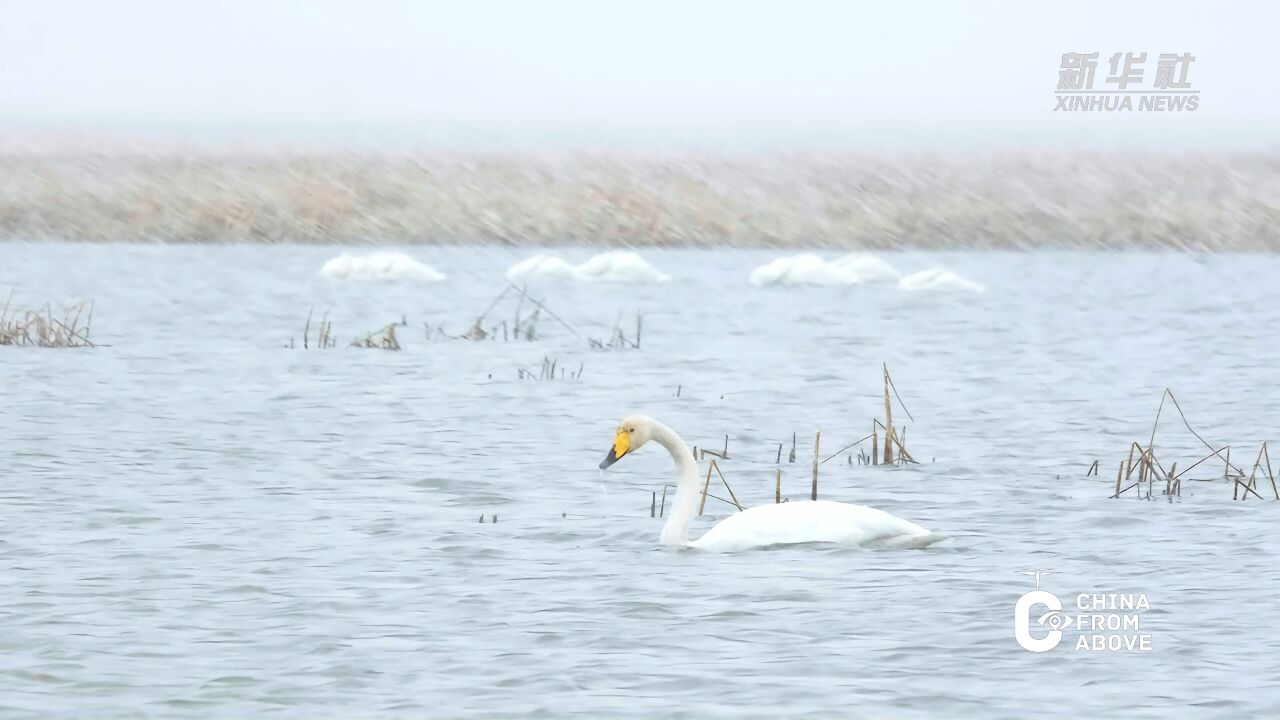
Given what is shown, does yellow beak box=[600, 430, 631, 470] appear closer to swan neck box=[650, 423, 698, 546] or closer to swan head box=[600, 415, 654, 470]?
swan head box=[600, 415, 654, 470]

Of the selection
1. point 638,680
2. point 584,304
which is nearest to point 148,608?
point 638,680

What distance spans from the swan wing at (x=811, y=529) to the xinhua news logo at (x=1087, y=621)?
1.08 m

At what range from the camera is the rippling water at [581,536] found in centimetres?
784

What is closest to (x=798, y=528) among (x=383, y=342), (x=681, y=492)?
(x=681, y=492)

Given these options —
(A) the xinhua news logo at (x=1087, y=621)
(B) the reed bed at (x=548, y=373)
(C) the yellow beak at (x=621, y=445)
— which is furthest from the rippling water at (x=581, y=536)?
(C) the yellow beak at (x=621, y=445)

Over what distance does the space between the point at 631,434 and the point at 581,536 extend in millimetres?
530

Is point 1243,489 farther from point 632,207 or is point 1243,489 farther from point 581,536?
point 632,207

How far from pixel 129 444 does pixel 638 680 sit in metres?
7.20

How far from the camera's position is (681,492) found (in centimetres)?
1061

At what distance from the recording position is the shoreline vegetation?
3878 centimetres

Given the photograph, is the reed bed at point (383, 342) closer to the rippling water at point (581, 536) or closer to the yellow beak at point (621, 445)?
the rippling water at point (581, 536)

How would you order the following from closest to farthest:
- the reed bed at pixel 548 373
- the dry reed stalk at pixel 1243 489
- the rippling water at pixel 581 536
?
the rippling water at pixel 581 536 < the dry reed stalk at pixel 1243 489 < the reed bed at pixel 548 373

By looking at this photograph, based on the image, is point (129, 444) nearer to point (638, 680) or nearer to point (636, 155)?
point (638, 680)

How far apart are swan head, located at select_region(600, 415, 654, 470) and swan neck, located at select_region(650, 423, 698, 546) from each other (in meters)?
0.04
